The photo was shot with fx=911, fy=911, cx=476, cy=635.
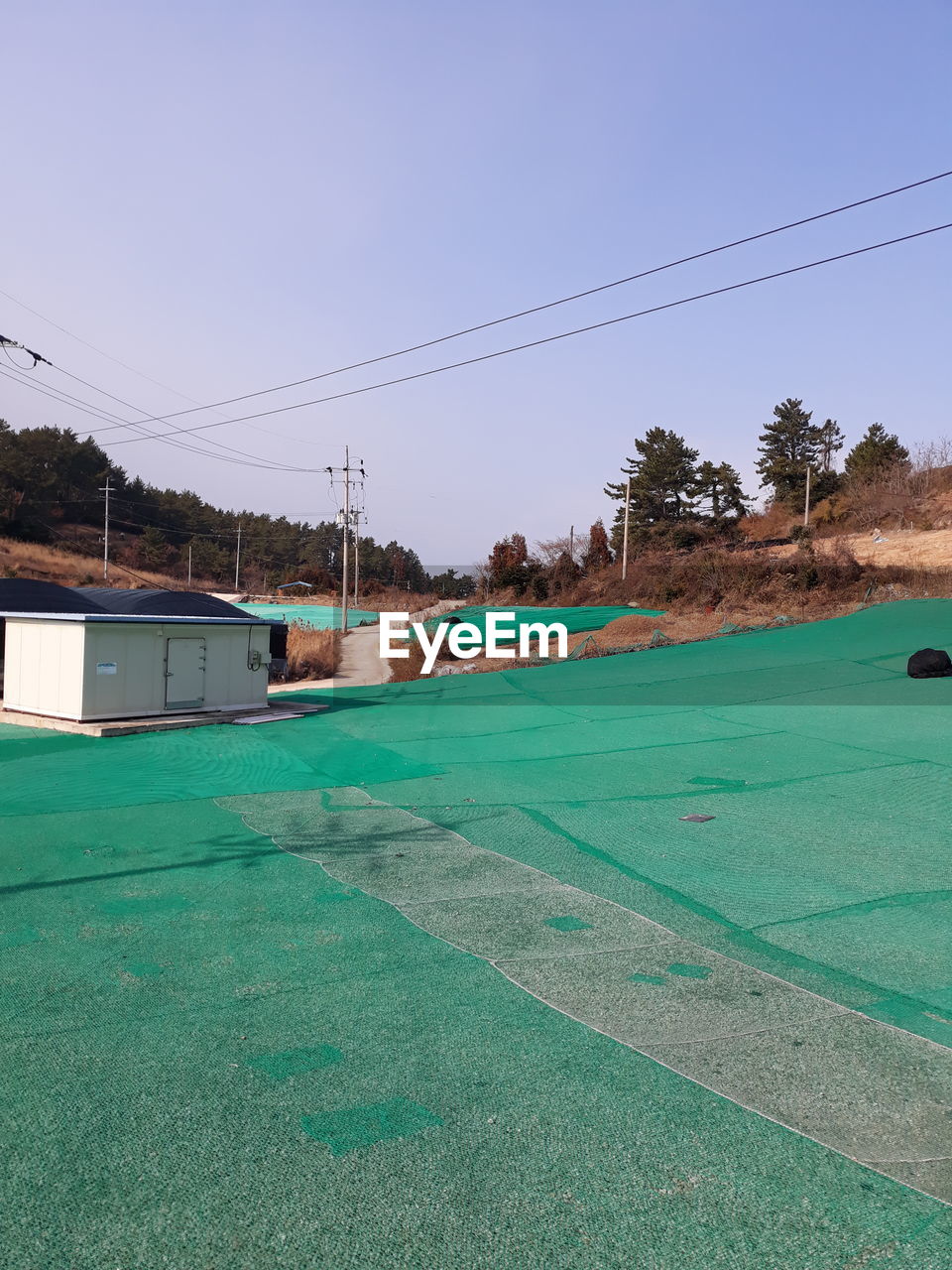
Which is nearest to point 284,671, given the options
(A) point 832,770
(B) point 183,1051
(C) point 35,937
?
(A) point 832,770

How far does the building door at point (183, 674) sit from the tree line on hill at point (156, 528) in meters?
49.7

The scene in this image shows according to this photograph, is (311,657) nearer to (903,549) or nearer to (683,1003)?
(903,549)

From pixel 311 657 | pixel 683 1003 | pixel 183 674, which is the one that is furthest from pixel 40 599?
pixel 683 1003

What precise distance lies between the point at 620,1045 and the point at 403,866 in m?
3.02

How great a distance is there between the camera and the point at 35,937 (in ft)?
16.4

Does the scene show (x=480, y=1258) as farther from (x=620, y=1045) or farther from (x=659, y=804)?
(x=659, y=804)

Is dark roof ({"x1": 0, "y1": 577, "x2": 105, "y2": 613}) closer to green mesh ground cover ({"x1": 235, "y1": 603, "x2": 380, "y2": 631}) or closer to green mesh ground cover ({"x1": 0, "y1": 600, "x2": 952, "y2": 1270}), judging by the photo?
green mesh ground cover ({"x1": 0, "y1": 600, "x2": 952, "y2": 1270})

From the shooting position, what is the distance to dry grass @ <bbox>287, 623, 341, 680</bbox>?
2606 centimetres

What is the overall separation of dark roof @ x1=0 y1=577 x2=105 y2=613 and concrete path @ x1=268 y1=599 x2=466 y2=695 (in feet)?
15.5

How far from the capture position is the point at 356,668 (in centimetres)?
2831

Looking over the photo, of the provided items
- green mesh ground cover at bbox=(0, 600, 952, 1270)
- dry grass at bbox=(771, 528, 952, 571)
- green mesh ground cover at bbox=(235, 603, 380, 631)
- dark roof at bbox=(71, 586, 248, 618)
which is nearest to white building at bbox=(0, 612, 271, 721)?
dark roof at bbox=(71, 586, 248, 618)

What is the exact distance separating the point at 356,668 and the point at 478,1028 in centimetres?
2466

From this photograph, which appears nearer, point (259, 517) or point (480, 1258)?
point (480, 1258)

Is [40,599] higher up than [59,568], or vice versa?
[59,568]
